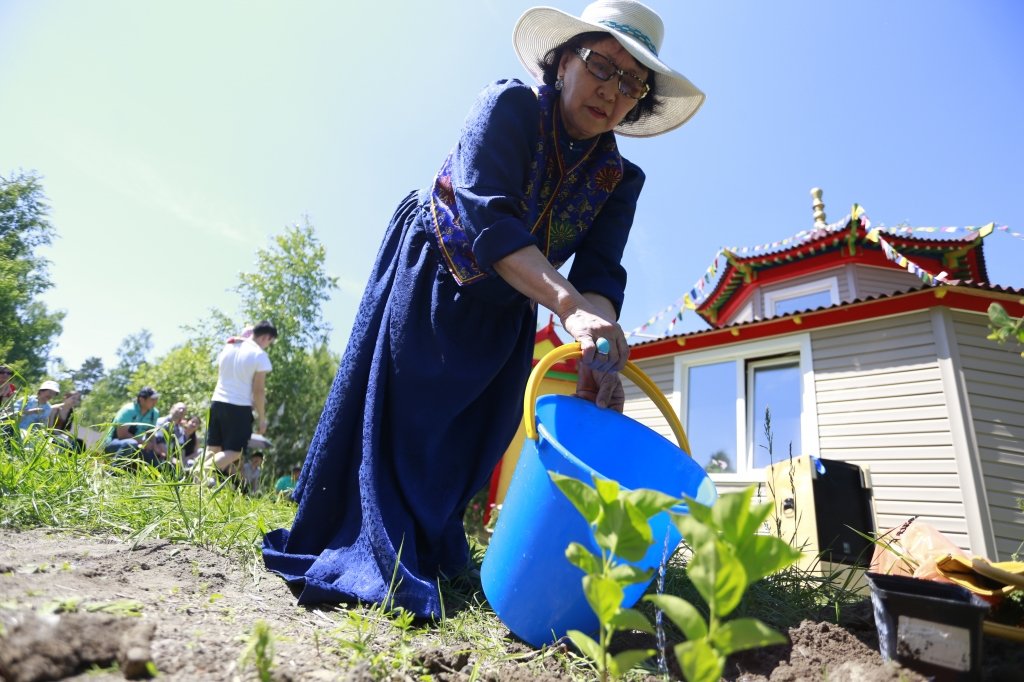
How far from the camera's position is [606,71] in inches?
64.6

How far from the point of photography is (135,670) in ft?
2.30

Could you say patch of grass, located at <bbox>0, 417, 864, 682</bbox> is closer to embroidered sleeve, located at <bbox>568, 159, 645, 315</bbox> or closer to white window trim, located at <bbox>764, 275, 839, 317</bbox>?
embroidered sleeve, located at <bbox>568, 159, 645, 315</bbox>

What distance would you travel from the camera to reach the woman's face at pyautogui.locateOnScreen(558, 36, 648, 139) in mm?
1652

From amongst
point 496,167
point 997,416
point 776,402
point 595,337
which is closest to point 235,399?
point 496,167

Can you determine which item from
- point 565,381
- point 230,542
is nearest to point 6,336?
point 565,381

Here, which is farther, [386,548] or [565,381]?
[565,381]

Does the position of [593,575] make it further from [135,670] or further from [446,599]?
[446,599]

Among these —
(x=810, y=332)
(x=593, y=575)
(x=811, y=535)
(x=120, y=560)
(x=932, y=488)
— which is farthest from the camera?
(x=810, y=332)

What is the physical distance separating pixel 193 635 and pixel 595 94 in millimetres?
1665

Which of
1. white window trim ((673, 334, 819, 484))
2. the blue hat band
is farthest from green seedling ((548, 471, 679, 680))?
white window trim ((673, 334, 819, 484))

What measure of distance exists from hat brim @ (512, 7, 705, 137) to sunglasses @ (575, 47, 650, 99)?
0.20ft

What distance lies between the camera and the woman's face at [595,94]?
165 cm

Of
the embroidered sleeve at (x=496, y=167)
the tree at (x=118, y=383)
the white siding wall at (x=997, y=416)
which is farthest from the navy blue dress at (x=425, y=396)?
the tree at (x=118, y=383)

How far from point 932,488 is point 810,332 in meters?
2.03
